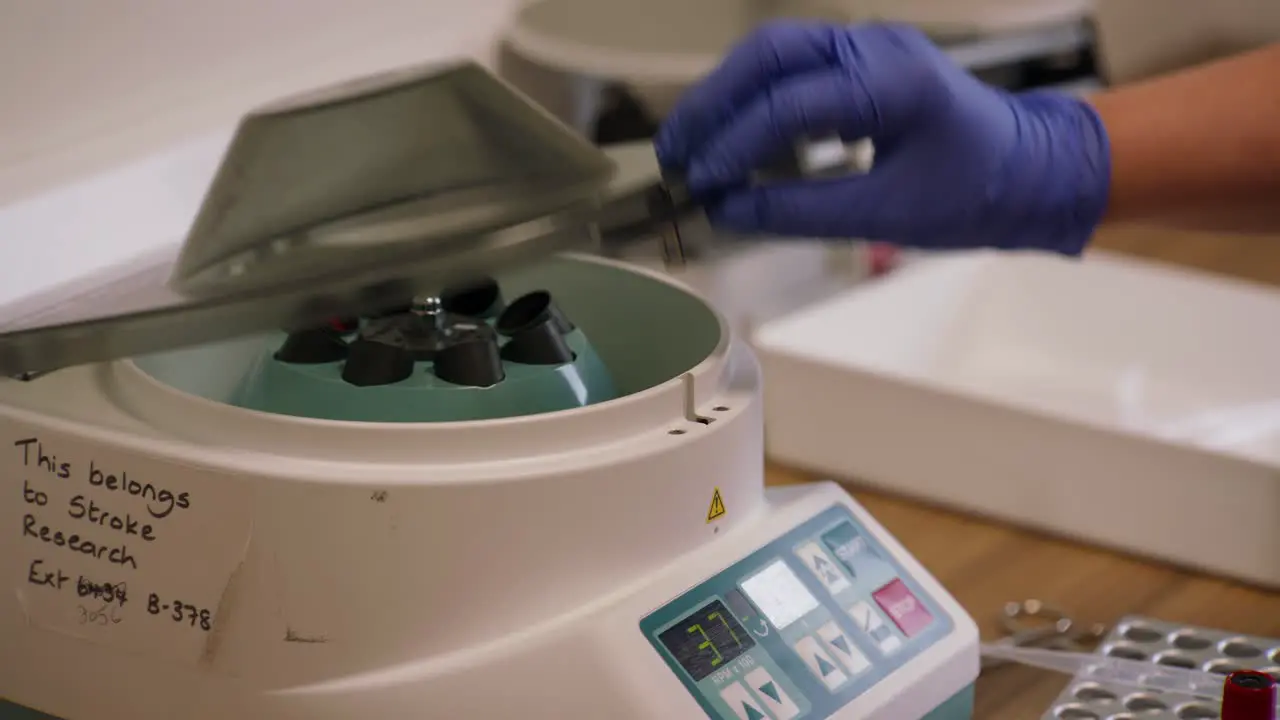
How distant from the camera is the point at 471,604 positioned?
2.20 feet

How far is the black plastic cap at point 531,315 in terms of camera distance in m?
0.79

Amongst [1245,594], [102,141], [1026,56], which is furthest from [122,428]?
[1026,56]

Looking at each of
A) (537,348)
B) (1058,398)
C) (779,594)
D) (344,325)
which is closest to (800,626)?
(779,594)

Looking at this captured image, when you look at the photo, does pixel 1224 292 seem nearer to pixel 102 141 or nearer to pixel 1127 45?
pixel 1127 45

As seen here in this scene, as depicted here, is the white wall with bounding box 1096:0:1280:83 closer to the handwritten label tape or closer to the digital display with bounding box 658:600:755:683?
the digital display with bounding box 658:600:755:683

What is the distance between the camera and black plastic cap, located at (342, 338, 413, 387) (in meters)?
0.73

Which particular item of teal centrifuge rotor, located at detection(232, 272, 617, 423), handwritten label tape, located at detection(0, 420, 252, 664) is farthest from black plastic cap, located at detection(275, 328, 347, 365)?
handwritten label tape, located at detection(0, 420, 252, 664)

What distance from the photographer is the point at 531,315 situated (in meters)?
0.81

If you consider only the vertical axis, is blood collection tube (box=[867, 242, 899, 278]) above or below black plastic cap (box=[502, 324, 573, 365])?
below

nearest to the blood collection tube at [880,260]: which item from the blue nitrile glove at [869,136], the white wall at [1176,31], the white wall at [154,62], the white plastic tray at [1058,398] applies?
the white plastic tray at [1058,398]

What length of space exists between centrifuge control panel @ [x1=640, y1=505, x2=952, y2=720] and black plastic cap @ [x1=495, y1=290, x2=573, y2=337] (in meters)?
0.16

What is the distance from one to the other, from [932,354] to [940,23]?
285 mm

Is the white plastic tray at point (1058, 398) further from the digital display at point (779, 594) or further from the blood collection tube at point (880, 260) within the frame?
the digital display at point (779, 594)

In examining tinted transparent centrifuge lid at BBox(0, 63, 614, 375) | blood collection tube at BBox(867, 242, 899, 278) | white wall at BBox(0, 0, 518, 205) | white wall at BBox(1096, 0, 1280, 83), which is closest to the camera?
tinted transparent centrifuge lid at BBox(0, 63, 614, 375)
